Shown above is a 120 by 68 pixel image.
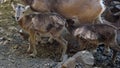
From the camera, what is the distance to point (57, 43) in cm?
570

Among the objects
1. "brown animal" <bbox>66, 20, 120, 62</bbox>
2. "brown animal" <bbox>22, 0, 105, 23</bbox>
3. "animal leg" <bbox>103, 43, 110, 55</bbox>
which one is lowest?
"animal leg" <bbox>103, 43, 110, 55</bbox>

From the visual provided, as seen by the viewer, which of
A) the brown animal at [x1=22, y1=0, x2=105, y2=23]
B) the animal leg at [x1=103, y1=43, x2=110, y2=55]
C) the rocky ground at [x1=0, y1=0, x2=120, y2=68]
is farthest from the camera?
the brown animal at [x1=22, y1=0, x2=105, y2=23]

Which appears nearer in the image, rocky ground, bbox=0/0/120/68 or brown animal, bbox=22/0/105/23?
rocky ground, bbox=0/0/120/68

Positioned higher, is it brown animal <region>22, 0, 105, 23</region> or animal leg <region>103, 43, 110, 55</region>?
brown animal <region>22, 0, 105, 23</region>

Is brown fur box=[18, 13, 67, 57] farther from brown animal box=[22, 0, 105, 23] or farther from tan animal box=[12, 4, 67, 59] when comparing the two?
brown animal box=[22, 0, 105, 23]

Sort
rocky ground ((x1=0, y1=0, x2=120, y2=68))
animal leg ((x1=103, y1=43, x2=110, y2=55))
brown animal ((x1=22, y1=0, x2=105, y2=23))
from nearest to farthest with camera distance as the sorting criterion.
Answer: rocky ground ((x1=0, y1=0, x2=120, y2=68)) < animal leg ((x1=103, y1=43, x2=110, y2=55)) < brown animal ((x1=22, y1=0, x2=105, y2=23))

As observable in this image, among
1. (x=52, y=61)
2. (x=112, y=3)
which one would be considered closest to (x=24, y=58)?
(x=52, y=61)

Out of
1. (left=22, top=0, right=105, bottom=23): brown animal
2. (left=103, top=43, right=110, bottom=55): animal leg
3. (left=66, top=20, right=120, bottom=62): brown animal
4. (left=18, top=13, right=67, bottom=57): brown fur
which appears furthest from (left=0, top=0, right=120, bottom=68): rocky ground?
(left=22, top=0, right=105, bottom=23): brown animal

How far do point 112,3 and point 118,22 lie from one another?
802 millimetres

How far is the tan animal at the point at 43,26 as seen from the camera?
17.0 ft

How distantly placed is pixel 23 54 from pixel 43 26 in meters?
0.56

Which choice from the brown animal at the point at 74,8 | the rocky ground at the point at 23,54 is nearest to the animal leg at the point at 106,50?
the rocky ground at the point at 23,54

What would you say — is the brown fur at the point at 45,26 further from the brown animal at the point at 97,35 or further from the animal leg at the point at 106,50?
the animal leg at the point at 106,50

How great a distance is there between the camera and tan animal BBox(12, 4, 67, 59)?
5195 millimetres
